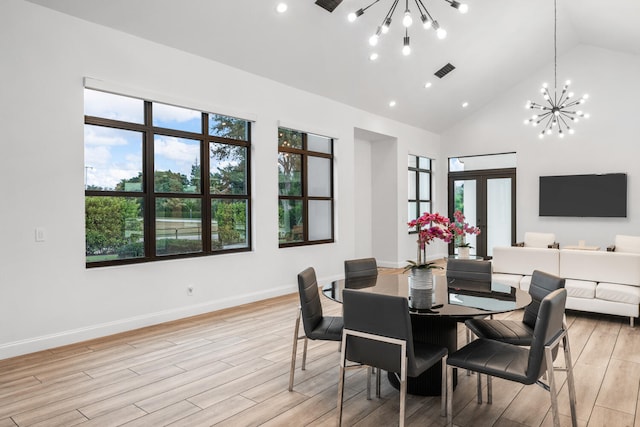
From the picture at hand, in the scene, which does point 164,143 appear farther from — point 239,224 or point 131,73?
point 239,224

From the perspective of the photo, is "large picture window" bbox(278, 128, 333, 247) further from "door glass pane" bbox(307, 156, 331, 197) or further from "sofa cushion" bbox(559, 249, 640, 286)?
"sofa cushion" bbox(559, 249, 640, 286)

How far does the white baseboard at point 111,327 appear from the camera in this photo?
362 cm

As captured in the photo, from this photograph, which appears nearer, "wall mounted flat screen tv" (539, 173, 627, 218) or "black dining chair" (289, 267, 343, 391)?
"black dining chair" (289, 267, 343, 391)

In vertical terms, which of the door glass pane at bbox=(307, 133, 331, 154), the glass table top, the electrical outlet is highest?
the door glass pane at bbox=(307, 133, 331, 154)

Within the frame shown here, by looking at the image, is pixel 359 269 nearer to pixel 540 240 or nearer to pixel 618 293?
pixel 618 293

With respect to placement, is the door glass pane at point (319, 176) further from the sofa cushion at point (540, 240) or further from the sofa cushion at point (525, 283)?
the sofa cushion at point (540, 240)

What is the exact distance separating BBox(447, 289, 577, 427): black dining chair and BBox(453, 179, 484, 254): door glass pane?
25.3ft

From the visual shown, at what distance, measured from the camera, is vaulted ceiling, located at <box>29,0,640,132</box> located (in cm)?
441

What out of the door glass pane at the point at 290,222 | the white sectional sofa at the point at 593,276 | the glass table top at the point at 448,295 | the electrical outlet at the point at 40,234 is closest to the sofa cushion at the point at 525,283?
the white sectional sofa at the point at 593,276

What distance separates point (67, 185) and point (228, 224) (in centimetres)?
197

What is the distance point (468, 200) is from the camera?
9.98 m

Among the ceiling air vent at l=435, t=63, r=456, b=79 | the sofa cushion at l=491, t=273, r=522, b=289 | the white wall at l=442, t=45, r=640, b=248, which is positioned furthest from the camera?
the white wall at l=442, t=45, r=640, b=248

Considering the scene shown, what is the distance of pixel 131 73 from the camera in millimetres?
4352

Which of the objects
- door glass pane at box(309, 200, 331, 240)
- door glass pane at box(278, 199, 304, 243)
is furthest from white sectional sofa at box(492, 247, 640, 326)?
door glass pane at box(278, 199, 304, 243)
